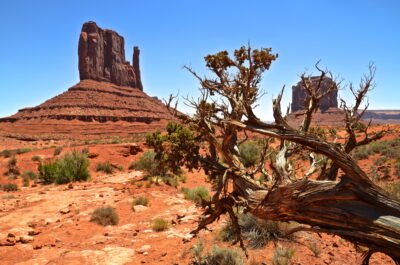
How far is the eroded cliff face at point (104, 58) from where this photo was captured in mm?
94812

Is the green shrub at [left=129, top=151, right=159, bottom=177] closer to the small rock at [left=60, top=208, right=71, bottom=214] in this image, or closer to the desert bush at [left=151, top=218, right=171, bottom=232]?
the small rock at [left=60, top=208, right=71, bottom=214]

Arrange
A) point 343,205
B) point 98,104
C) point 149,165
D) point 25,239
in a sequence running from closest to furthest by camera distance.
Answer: point 343,205 < point 25,239 < point 149,165 < point 98,104

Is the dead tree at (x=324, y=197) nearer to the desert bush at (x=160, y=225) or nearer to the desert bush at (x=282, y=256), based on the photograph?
the desert bush at (x=282, y=256)

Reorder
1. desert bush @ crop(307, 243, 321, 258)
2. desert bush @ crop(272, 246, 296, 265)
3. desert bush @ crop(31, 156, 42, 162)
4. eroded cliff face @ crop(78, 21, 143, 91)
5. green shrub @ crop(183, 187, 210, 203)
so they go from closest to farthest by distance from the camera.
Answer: desert bush @ crop(272, 246, 296, 265)
desert bush @ crop(307, 243, 321, 258)
green shrub @ crop(183, 187, 210, 203)
desert bush @ crop(31, 156, 42, 162)
eroded cliff face @ crop(78, 21, 143, 91)

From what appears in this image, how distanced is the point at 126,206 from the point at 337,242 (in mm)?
7904

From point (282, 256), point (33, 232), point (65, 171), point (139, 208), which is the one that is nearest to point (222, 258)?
point (282, 256)

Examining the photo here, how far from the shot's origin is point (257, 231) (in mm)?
5633

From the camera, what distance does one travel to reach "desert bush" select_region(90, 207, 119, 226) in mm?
8444

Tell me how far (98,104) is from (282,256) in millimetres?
86525

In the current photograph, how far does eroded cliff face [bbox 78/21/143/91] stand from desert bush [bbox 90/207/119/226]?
9820 centimetres

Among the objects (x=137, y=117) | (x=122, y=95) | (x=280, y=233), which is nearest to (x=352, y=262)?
(x=280, y=233)

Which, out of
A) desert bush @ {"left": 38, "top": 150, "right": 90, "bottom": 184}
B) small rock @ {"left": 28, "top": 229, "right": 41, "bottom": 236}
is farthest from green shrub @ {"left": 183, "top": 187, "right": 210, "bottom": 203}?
desert bush @ {"left": 38, "top": 150, "right": 90, "bottom": 184}

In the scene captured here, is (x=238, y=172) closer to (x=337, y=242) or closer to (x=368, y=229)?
(x=368, y=229)

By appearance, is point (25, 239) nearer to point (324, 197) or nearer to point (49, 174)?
point (324, 197)
